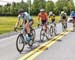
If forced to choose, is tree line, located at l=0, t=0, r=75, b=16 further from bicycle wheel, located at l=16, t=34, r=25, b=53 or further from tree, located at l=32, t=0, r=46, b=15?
bicycle wheel, located at l=16, t=34, r=25, b=53

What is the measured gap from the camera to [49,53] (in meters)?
12.9

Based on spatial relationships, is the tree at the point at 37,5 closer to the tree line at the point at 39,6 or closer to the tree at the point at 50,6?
the tree line at the point at 39,6

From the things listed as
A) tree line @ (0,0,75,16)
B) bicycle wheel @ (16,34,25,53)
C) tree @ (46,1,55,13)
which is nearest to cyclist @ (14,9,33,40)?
bicycle wheel @ (16,34,25,53)

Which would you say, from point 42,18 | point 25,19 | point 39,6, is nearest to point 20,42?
point 25,19

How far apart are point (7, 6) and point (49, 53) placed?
5982 inches

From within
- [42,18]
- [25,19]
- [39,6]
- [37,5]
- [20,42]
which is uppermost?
[25,19]

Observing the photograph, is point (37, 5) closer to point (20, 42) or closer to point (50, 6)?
point (50, 6)

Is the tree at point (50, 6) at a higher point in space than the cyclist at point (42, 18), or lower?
lower

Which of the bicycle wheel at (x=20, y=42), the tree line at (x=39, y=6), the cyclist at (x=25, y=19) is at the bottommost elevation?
the tree line at (x=39, y=6)

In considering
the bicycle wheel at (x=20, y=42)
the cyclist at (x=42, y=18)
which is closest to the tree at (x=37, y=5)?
the cyclist at (x=42, y=18)

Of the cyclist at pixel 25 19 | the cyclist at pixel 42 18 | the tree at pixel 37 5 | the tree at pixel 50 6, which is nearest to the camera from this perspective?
the cyclist at pixel 25 19

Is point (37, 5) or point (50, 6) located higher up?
point (37, 5)

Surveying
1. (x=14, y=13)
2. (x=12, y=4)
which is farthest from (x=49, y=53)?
(x=12, y=4)

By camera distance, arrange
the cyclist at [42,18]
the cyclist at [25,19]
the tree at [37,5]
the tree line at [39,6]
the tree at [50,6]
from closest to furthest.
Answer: the cyclist at [25,19], the cyclist at [42,18], the tree at [37,5], the tree line at [39,6], the tree at [50,6]
